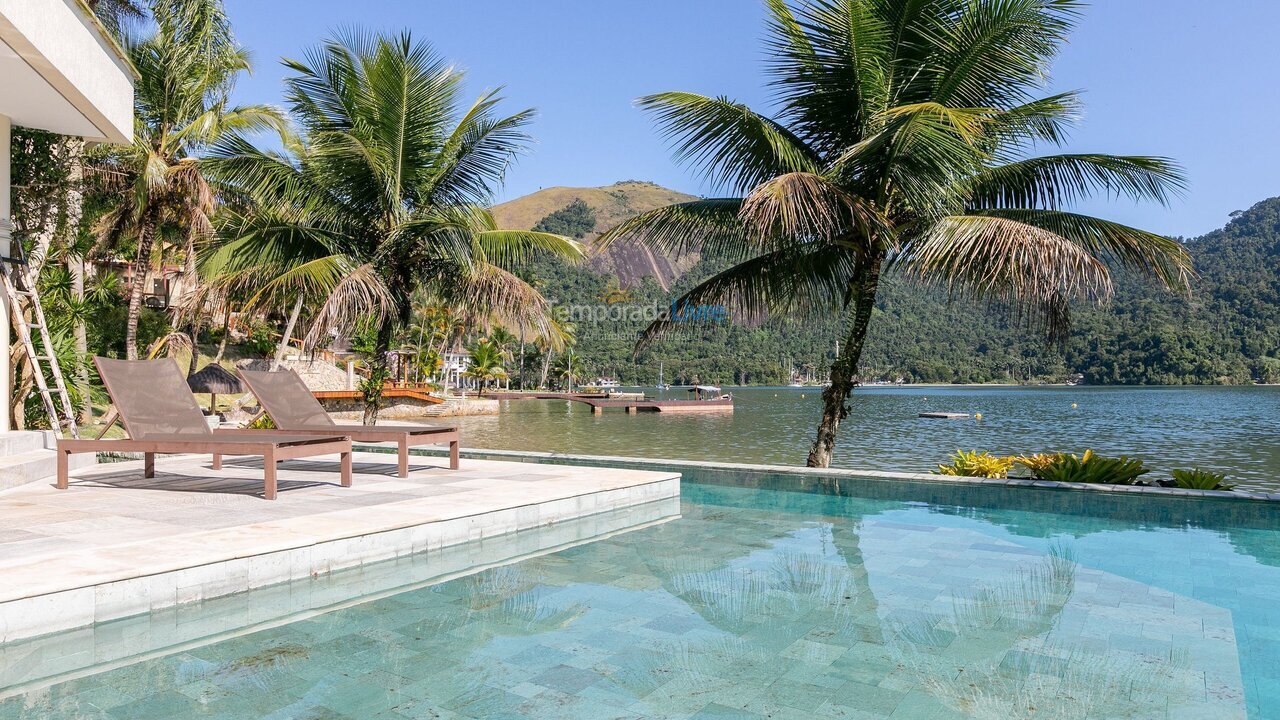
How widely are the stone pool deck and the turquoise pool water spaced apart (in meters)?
0.17

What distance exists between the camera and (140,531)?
4.29 m

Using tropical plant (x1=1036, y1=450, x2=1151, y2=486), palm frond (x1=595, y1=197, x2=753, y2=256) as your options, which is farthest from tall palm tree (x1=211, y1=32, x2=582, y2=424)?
tropical plant (x1=1036, y1=450, x2=1151, y2=486)

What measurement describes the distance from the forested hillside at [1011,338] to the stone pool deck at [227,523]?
48307 millimetres

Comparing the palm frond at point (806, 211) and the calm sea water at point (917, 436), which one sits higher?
the palm frond at point (806, 211)

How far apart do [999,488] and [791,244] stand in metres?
3.37

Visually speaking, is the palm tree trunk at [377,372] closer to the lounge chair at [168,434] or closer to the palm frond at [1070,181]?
the lounge chair at [168,434]

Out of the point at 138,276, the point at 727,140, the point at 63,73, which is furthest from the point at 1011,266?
the point at 138,276

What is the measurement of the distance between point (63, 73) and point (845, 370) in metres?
7.65

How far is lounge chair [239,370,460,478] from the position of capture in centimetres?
667

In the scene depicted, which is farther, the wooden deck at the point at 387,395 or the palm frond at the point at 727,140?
the wooden deck at the point at 387,395

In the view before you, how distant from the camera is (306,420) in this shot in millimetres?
7191

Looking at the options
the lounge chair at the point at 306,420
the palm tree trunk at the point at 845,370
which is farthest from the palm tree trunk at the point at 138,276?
the palm tree trunk at the point at 845,370

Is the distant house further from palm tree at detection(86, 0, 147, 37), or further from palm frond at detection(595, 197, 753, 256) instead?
palm frond at detection(595, 197, 753, 256)

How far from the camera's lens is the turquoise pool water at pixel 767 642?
263 cm
